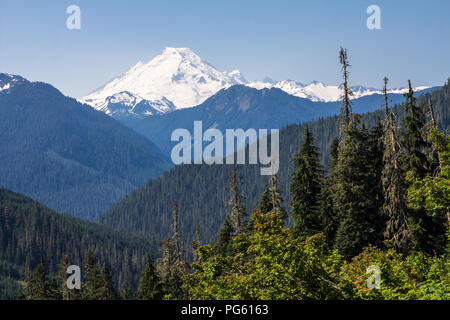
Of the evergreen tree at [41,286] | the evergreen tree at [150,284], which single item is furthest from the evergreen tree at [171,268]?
the evergreen tree at [41,286]

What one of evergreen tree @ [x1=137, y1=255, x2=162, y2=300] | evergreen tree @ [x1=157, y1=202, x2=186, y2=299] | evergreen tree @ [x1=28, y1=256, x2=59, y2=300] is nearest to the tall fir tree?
evergreen tree @ [x1=157, y1=202, x2=186, y2=299]

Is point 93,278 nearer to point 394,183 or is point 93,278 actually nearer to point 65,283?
point 65,283

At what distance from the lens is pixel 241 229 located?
4528 cm

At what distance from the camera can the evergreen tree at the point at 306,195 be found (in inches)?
1564

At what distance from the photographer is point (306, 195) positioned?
40.0 m

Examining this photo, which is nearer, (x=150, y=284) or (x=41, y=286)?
(x=150, y=284)

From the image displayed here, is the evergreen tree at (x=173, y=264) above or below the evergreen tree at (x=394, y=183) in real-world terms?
below

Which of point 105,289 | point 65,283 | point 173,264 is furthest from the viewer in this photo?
point 65,283

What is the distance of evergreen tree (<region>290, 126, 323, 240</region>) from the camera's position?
39719mm

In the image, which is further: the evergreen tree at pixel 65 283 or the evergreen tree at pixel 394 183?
the evergreen tree at pixel 65 283

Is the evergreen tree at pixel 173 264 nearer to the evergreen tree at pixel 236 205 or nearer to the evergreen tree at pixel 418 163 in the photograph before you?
the evergreen tree at pixel 236 205

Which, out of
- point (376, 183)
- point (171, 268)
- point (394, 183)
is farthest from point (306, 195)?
point (171, 268)
